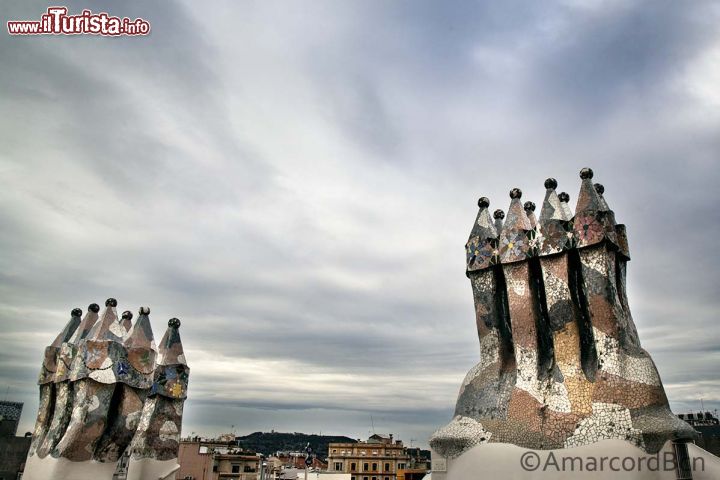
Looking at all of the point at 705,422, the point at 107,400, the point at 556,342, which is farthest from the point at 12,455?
the point at 705,422

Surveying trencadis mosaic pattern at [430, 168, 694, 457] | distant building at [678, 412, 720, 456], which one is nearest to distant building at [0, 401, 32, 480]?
trencadis mosaic pattern at [430, 168, 694, 457]

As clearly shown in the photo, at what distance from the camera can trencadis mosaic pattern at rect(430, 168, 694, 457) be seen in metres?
10.2

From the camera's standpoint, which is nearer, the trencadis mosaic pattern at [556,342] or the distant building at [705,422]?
the trencadis mosaic pattern at [556,342]

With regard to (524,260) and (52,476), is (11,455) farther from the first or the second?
(524,260)

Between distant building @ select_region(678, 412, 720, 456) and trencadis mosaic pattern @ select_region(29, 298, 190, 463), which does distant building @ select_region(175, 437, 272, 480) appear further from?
distant building @ select_region(678, 412, 720, 456)

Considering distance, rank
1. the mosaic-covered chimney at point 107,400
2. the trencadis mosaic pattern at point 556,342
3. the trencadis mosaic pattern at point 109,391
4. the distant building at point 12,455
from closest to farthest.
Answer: the trencadis mosaic pattern at point 556,342
the mosaic-covered chimney at point 107,400
the trencadis mosaic pattern at point 109,391
the distant building at point 12,455

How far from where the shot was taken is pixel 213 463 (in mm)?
34719

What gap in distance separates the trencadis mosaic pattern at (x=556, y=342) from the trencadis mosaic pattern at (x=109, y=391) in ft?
29.3

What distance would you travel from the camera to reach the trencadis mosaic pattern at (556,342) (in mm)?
10156

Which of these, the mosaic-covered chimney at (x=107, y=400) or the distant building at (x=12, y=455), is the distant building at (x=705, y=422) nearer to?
the mosaic-covered chimney at (x=107, y=400)

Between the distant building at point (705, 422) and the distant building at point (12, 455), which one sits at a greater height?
the distant building at point (705, 422)

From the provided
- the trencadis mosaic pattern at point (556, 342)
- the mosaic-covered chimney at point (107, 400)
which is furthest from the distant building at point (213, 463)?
the trencadis mosaic pattern at point (556, 342)

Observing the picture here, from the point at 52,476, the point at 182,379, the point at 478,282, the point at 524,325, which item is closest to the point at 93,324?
the point at 182,379

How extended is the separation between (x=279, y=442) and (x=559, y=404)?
91682mm
